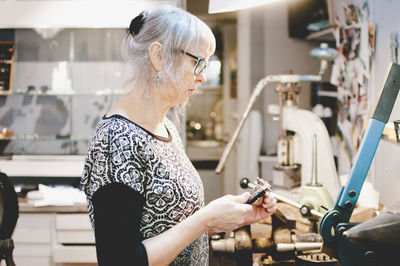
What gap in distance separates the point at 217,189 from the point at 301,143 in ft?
11.4

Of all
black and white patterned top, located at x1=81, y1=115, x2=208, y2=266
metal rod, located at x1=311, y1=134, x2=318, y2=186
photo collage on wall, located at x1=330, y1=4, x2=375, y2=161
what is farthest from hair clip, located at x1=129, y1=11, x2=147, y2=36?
photo collage on wall, located at x1=330, y1=4, x2=375, y2=161

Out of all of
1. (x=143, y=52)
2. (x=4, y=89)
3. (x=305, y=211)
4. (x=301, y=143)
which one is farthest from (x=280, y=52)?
(x=143, y=52)

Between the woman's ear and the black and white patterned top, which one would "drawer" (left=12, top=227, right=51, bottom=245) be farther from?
the woman's ear

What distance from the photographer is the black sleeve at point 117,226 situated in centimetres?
104

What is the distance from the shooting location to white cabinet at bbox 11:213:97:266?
109 inches

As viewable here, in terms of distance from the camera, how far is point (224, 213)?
45.4 inches

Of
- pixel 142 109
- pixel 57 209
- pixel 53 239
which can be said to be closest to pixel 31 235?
pixel 53 239

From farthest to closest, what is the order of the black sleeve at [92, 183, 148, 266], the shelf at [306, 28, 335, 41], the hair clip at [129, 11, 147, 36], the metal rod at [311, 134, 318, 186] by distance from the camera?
the shelf at [306, 28, 335, 41] < the metal rod at [311, 134, 318, 186] < the hair clip at [129, 11, 147, 36] < the black sleeve at [92, 183, 148, 266]

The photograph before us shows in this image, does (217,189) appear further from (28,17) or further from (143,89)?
(143,89)


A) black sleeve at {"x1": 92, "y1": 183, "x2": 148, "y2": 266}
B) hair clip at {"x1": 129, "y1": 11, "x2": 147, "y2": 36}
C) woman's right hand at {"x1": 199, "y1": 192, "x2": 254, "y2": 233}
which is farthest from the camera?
hair clip at {"x1": 129, "y1": 11, "x2": 147, "y2": 36}

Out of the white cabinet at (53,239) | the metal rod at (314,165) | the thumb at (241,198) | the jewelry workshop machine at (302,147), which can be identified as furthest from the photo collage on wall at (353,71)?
the white cabinet at (53,239)

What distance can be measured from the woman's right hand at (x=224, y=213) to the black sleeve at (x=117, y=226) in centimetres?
18

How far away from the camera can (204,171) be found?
585 centimetres

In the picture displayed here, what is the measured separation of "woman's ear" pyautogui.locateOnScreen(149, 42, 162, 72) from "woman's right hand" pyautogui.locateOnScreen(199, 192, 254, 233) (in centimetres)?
40
